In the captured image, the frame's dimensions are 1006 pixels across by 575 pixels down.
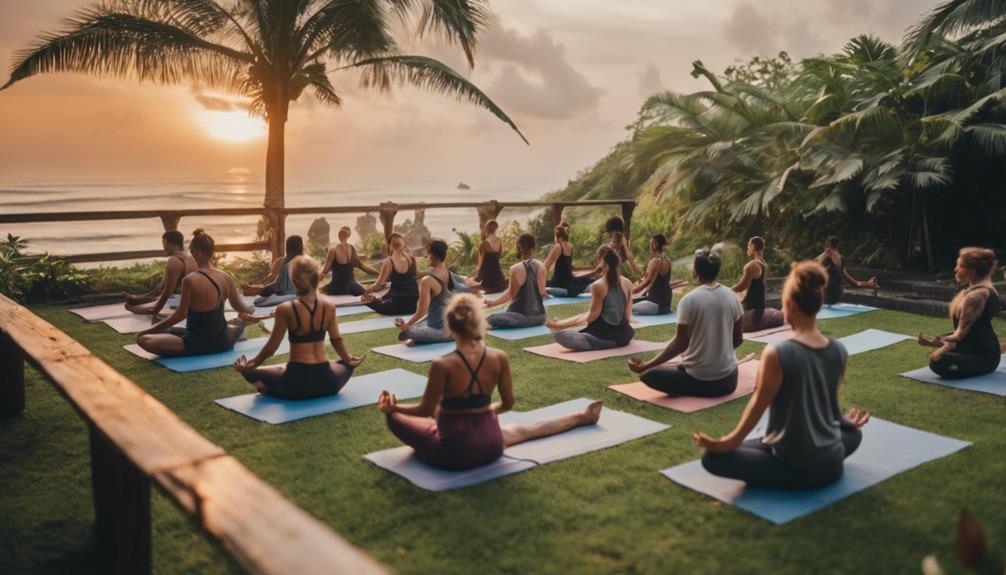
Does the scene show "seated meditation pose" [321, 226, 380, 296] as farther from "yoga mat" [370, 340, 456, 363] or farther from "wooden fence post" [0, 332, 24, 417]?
"wooden fence post" [0, 332, 24, 417]

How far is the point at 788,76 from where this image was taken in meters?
21.8

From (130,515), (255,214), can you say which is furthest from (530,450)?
(255,214)

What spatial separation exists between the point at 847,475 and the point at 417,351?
4299 mm

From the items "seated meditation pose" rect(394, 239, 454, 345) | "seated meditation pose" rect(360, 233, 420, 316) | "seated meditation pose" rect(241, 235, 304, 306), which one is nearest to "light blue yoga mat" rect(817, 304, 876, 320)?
"seated meditation pose" rect(394, 239, 454, 345)

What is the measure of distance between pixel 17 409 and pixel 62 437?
71cm

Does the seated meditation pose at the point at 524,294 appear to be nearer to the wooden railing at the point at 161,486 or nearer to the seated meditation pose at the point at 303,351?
the seated meditation pose at the point at 303,351

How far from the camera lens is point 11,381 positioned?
549 cm

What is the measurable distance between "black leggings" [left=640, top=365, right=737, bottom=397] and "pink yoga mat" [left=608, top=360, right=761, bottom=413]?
0.14ft

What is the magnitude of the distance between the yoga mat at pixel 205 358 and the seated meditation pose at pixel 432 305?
1212 millimetres

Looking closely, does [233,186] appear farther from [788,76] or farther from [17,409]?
[17,409]

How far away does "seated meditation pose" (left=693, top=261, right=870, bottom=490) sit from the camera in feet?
12.1

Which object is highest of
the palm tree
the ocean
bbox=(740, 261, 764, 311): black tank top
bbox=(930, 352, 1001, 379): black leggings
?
the palm tree

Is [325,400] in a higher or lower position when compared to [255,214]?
lower

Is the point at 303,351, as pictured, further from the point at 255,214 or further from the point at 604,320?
the point at 255,214
